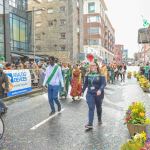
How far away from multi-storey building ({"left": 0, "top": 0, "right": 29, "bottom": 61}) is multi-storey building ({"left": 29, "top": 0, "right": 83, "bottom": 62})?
16.5 m

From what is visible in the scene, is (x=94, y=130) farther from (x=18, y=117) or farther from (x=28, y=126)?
(x=18, y=117)

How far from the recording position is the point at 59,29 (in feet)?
200

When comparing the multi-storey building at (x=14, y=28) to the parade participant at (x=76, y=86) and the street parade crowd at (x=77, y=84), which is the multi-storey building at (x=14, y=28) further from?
the parade participant at (x=76, y=86)

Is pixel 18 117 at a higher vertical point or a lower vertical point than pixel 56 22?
lower

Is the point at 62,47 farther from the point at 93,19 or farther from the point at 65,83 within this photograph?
the point at 65,83

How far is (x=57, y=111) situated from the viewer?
11.4 meters

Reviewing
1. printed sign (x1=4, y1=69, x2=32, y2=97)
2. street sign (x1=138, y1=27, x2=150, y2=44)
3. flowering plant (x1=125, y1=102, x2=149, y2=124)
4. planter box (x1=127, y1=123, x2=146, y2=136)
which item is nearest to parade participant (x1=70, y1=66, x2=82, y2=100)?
printed sign (x1=4, y1=69, x2=32, y2=97)

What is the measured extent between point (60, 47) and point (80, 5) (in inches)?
392

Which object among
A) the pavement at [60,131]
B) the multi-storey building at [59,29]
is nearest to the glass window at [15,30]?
the multi-storey building at [59,29]

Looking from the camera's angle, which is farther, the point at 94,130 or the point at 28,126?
the point at 28,126

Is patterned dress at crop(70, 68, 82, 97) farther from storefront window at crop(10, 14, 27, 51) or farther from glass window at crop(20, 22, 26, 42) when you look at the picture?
glass window at crop(20, 22, 26, 42)

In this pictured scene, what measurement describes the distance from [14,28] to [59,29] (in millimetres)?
22558

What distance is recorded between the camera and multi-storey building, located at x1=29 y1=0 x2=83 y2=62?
5919cm

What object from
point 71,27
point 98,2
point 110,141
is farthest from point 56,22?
point 110,141
